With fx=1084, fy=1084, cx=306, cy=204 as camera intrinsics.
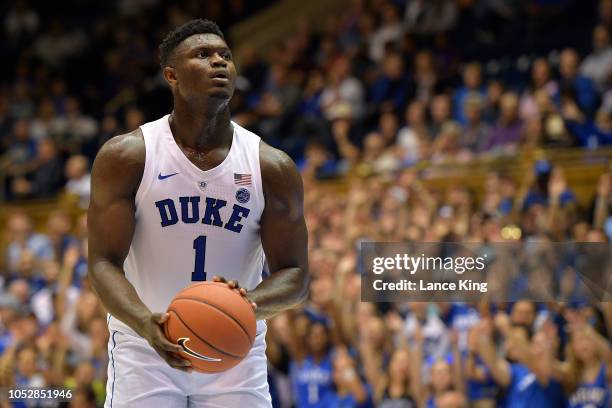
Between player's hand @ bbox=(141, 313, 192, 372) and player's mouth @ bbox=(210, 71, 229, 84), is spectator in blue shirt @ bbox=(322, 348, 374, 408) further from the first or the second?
player's hand @ bbox=(141, 313, 192, 372)

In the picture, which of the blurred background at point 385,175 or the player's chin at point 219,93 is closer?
the player's chin at point 219,93

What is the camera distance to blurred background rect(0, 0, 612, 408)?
26.5 feet

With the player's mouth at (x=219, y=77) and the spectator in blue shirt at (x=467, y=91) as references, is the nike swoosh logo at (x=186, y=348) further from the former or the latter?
Answer: the spectator in blue shirt at (x=467, y=91)

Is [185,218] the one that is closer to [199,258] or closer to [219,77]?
[199,258]

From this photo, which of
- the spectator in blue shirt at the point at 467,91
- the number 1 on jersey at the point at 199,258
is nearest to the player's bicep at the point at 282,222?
the number 1 on jersey at the point at 199,258

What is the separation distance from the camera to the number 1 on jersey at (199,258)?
4.23 m

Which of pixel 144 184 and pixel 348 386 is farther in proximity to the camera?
pixel 348 386

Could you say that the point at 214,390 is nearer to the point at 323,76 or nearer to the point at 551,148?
the point at 551,148

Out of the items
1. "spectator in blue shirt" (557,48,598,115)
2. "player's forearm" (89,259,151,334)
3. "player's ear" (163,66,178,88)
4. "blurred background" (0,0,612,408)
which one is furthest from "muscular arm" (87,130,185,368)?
"spectator in blue shirt" (557,48,598,115)

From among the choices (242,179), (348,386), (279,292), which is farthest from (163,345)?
(348,386)

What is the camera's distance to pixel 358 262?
9.11 metres

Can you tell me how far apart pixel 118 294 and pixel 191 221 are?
430 millimetres

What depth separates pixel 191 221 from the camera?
421 cm

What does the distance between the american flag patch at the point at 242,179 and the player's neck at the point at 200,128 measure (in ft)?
0.55
